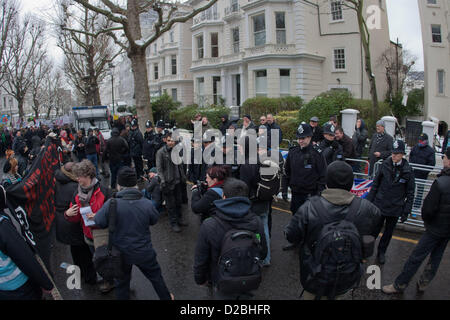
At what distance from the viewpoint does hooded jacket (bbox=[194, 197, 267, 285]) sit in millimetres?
2889

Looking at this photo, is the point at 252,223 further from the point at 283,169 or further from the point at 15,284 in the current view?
the point at 283,169

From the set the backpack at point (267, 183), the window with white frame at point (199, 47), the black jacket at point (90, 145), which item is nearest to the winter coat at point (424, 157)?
the backpack at point (267, 183)

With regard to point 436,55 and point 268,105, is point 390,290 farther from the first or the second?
point 436,55

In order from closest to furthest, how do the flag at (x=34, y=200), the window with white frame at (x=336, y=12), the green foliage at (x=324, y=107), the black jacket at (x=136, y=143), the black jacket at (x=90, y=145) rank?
1. the flag at (x=34, y=200)
2. the black jacket at (x=136, y=143)
3. the black jacket at (x=90, y=145)
4. the green foliage at (x=324, y=107)
5. the window with white frame at (x=336, y=12)

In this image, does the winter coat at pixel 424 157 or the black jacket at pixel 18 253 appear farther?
the winter coat at pixel 424 157

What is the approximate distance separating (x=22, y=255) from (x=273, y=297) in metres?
2.89

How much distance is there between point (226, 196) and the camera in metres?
3.08

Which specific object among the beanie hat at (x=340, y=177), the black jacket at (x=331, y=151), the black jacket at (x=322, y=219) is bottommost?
the black jacket at (x=322, y=219)

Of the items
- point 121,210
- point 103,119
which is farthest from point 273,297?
point 103,119

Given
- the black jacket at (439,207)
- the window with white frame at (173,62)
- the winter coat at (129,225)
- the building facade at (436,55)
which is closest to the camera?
the winter coat at (129,225)

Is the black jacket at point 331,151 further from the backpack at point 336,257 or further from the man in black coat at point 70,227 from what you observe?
the man in black coat at point 70,227

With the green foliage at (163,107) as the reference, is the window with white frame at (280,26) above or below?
above

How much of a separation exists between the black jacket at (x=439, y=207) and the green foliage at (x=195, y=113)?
18.2 meters

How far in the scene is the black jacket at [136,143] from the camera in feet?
34.7
